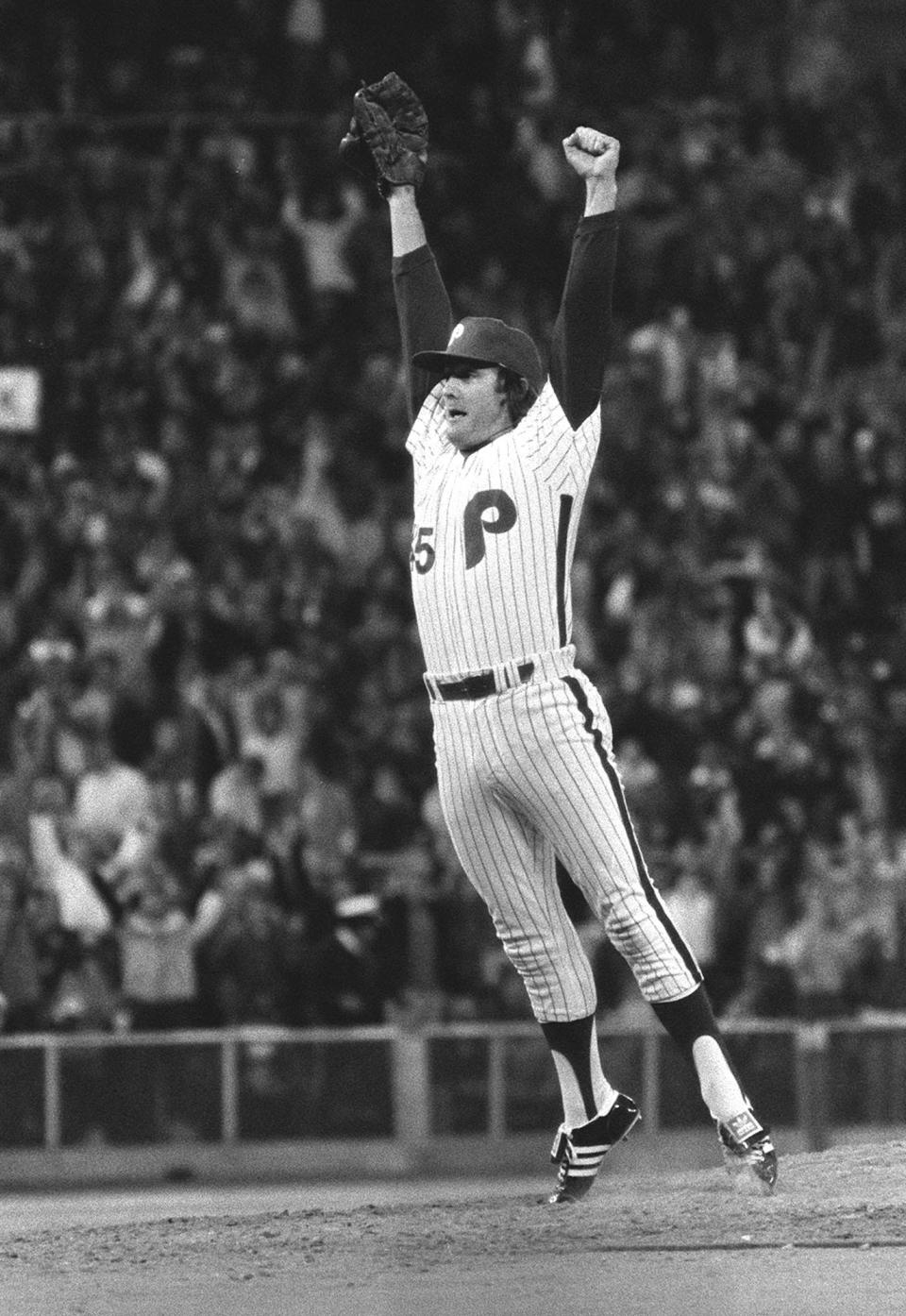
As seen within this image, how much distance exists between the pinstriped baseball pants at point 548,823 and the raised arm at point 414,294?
99 centimetres

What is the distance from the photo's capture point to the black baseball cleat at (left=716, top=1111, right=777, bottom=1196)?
7309 millimetres

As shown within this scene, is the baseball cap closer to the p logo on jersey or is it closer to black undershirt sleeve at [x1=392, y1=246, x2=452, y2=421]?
black undershirt sleeve at [x1=392, y1=246, x2=452, y2=421]

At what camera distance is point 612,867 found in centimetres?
Answer: 724

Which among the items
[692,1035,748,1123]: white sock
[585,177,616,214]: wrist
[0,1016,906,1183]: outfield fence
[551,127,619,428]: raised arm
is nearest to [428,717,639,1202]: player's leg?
[692,1035,748,1123]: white sock

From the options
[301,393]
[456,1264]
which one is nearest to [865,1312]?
[456,1264]

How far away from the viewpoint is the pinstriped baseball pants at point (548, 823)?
720cm

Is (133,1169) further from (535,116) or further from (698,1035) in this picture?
(535,116)

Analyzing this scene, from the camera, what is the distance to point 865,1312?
229 inches

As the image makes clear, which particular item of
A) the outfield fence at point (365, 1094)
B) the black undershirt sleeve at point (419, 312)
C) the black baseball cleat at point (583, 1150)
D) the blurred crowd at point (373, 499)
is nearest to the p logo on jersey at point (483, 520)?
the black undershirt sleeve at point (419, 312)

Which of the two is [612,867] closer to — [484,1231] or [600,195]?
[484,1231]

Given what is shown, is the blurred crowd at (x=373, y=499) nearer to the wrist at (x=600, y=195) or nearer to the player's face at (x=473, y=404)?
the player's face at (x=473, y=404)

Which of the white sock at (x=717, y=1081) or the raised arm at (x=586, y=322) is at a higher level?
the raised arm at (x=586, y=322)

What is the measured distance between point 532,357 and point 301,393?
10737mm

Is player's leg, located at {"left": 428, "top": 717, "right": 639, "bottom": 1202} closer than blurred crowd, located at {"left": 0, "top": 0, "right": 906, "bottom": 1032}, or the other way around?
player's leg, located at {"left": 428, "top": 717, "right": 639, "bottom": 1202}
